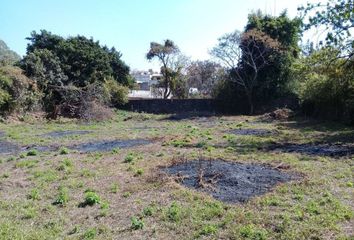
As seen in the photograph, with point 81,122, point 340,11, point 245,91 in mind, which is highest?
point 340,11

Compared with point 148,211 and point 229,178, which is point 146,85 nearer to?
A: point 229,178

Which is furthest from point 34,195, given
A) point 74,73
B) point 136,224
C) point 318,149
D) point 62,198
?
point 74,73

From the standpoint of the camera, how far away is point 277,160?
11195 mm

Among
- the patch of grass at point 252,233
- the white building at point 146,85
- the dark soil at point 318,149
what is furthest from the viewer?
the white building at point 146,85

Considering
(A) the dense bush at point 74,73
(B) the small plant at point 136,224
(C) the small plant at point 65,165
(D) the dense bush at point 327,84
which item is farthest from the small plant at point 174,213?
(A) the dense bush at point 74,73

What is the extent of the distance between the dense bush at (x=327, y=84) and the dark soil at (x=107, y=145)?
24.3 feet

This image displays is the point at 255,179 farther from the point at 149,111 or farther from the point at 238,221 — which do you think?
the point at 149,111

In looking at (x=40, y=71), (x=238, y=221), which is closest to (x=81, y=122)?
(x=40, y=71)

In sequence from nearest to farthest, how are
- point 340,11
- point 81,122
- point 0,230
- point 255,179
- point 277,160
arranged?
1. point 0,230
2. point 255,179
3. point 277,160
4. point 340,11
5. point 81,122

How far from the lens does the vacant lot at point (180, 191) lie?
5.96 metres

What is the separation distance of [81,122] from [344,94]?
1657 centimetres

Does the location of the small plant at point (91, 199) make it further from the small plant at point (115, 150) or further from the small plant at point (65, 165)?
the small plant at point (115, 150)

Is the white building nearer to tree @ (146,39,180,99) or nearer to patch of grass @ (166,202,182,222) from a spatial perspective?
tree @ (146,39,180,99)

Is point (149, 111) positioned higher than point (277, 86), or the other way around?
point (277, 86)
